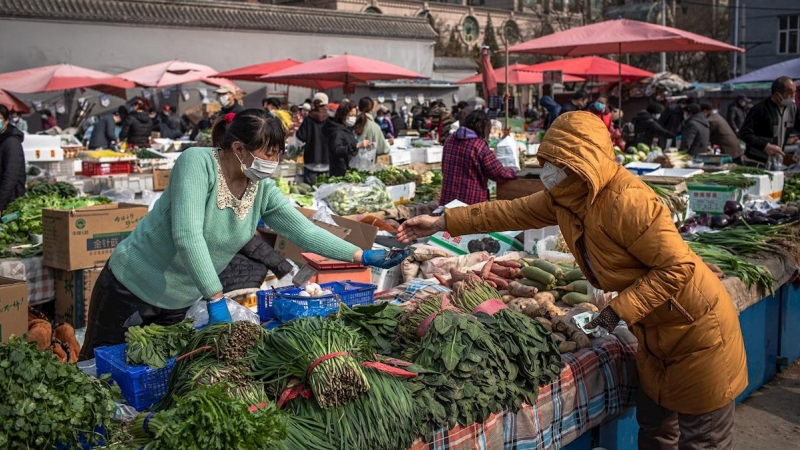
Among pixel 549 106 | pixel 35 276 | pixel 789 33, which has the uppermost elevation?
pixel 789 33

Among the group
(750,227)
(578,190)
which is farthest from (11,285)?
(750,227)

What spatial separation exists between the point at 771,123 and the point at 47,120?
1812 cm

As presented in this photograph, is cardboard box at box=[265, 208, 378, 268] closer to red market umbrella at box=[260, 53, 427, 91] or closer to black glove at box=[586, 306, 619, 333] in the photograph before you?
black glove at box=[586, 306, 619, 333]

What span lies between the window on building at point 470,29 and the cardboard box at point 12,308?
50178 mm

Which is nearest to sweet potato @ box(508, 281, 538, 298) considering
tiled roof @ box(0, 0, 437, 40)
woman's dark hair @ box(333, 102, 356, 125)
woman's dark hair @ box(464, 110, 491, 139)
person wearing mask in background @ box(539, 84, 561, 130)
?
woman's dark hair @ box(464, 110, 491, 139)

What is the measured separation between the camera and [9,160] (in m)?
7.21

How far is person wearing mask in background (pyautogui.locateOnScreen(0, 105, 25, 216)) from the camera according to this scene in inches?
281

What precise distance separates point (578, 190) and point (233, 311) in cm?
177

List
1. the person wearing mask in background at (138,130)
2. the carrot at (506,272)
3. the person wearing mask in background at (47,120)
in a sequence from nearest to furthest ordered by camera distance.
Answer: the carrot at (506,272), the person wearing mask in background at (138,130), the person wearing mask in background at (47,120)

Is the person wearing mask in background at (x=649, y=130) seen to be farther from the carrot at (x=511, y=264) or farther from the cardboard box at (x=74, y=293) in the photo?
the cardboard box at (x=74, y=293)

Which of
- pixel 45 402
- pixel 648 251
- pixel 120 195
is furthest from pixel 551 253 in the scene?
pixel 120 195

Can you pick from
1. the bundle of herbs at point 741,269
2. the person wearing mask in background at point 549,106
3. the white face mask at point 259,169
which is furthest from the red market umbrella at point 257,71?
the white face mask at point 259,169

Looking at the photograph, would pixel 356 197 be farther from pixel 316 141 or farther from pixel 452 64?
pixel 452 64

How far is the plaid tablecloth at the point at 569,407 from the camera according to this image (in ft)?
9.62
